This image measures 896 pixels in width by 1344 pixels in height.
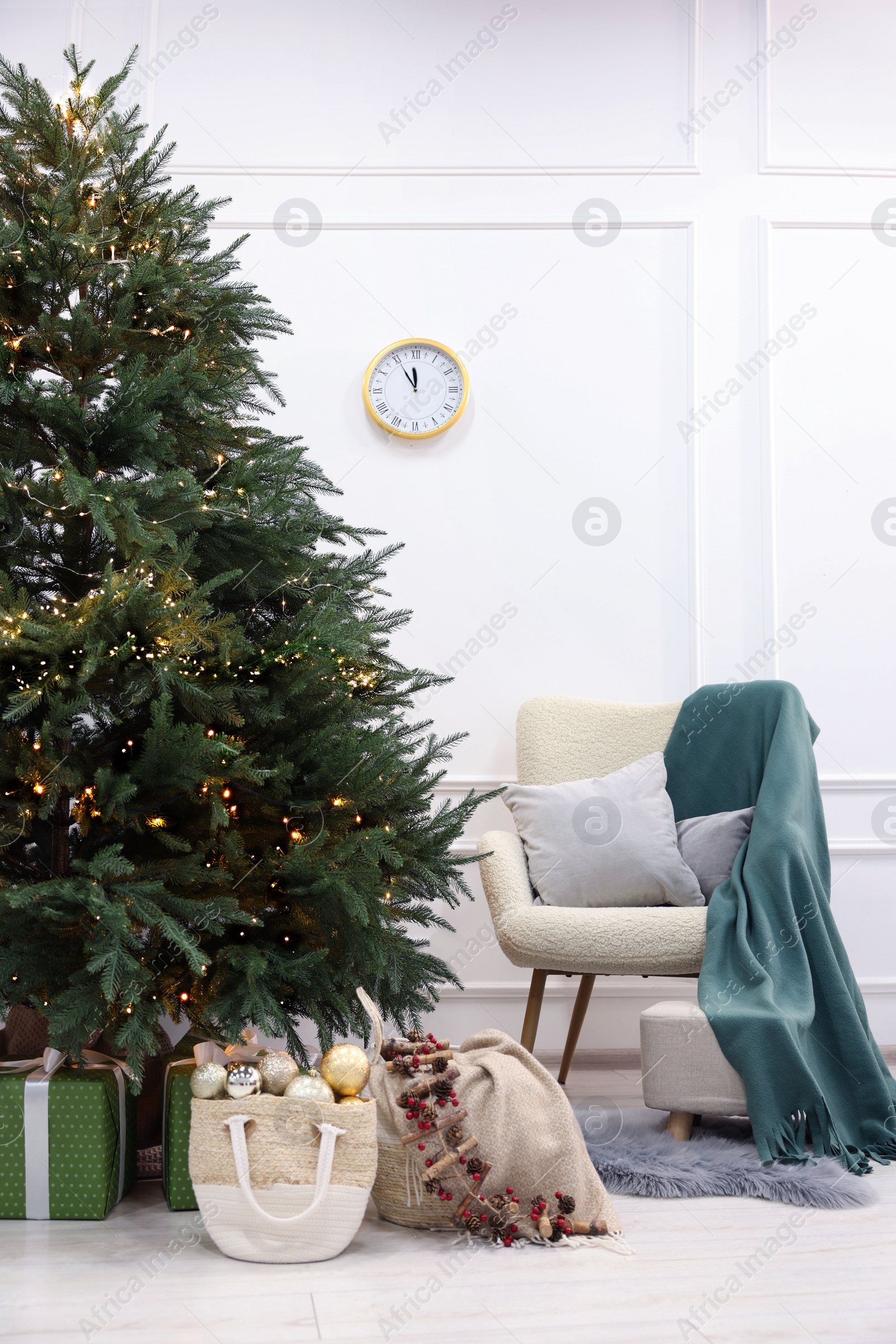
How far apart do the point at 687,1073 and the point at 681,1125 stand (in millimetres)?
109

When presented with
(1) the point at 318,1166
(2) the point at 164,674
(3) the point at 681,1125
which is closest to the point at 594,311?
(2) the point at 164,674

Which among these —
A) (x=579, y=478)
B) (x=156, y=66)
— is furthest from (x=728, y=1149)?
(x=156, y=66)

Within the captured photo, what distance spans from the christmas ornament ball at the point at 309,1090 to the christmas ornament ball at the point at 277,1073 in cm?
2

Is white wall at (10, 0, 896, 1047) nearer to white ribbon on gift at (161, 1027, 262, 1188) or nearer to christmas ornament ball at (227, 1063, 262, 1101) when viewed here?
white ribbon on gift at (161, 1027, 262, 1188)

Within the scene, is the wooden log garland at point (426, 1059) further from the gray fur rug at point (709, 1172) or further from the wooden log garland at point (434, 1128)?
the gray fur rug at point (709, 1172)

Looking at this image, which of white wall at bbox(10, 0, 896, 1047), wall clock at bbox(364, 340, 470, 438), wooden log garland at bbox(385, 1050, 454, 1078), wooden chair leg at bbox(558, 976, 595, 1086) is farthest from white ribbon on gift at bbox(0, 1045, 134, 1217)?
wall clock at bbox(364, 340, 470, 438)

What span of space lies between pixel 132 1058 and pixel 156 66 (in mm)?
2687

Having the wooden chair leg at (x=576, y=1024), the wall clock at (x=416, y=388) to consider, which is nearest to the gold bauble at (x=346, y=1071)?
the wooden chair leg at (x=576, y=1024)

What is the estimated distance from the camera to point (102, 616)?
4.79ft

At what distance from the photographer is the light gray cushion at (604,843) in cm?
225

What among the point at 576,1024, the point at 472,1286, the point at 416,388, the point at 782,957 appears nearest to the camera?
the point at 472,1286

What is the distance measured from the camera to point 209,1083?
4.59ft

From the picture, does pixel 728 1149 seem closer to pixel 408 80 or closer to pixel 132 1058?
pixel 132 1058

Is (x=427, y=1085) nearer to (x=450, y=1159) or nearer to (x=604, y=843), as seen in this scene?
(x=450, y=1159)
